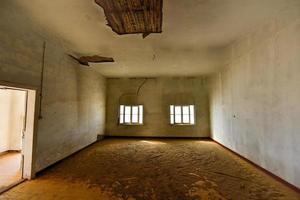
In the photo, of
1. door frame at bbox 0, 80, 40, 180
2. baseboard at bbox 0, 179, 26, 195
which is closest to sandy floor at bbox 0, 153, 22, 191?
baseboard at bbox 0, 179, 26, 195

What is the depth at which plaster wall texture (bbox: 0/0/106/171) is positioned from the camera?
283cm

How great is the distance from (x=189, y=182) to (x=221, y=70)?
448cm

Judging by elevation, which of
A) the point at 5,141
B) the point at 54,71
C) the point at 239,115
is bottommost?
the point at 5,141

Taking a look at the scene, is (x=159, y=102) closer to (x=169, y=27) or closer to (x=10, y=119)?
(x=169, y=27)

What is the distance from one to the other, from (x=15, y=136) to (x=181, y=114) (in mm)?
6380

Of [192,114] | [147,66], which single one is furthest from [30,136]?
[192,114]

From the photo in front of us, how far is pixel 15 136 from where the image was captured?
5539 millimetres

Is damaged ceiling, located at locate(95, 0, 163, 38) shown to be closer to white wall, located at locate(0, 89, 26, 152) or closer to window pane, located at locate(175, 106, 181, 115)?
white wall, located at locate(0, 89, 26, 152)

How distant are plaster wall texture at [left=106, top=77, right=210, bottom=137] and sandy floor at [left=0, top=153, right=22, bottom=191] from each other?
13.0 feet

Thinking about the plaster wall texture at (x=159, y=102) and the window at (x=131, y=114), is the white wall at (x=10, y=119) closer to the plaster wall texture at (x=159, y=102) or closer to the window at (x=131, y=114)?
the plaster wall texture at (x=159, y=102)

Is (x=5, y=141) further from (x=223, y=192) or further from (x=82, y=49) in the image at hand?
(x=223, y=192)

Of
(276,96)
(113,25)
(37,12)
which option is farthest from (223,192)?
(37,12)

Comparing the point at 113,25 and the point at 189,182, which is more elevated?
the point at 113,25

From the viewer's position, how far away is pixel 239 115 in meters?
4.79
